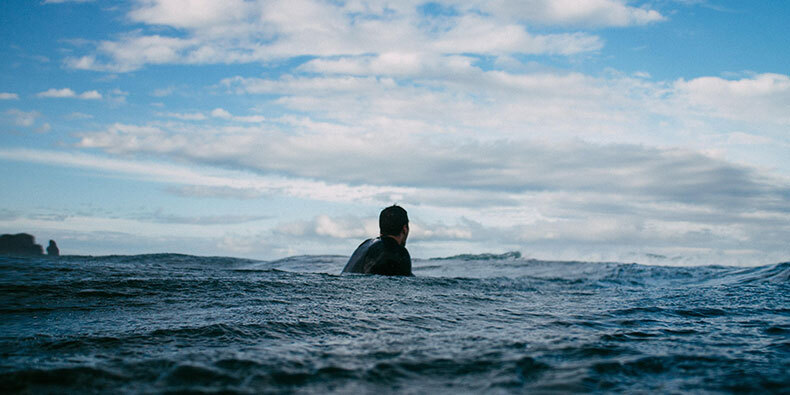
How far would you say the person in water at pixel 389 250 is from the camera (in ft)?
27.2

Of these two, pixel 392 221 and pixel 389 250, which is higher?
pixel 392 221

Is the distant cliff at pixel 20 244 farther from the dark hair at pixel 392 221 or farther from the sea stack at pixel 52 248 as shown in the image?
the dark hair at pixel 392 221

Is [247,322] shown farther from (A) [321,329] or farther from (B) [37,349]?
(B) [37,349]

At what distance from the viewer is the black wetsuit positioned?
829cm

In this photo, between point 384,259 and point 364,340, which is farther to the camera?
point 384,259

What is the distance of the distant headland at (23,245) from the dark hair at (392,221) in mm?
29884

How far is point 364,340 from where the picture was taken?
3.35m

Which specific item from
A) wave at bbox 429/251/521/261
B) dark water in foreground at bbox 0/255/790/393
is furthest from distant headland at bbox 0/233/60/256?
dark water in foreground at bbox 0/255/790/393

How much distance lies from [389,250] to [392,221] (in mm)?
479

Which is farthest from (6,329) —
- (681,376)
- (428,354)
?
(681,376)

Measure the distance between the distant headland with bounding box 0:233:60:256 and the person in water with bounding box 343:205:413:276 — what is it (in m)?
29.7

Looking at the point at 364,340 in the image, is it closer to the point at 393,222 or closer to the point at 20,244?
the point at 393,222

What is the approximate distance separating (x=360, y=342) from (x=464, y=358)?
2.39ft

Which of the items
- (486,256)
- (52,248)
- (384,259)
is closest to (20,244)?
(52,248)
